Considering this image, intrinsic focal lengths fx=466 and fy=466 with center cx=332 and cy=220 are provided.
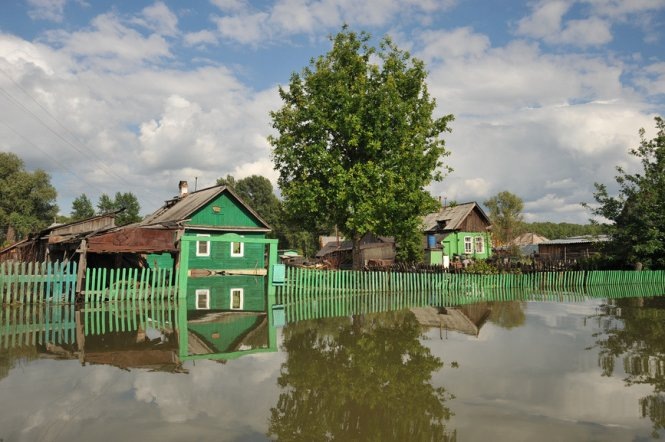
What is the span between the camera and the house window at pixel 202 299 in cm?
1664

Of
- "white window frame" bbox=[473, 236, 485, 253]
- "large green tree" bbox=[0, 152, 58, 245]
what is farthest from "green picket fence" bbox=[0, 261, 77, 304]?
"large green tree" bbox=[0, 152, 58, 245]

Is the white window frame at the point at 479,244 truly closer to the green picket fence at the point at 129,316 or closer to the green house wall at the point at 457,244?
the green house wall at the point at 457,244

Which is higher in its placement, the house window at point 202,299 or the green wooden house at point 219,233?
the green wooden house at point 219,233

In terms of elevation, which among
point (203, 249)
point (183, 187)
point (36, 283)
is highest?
point (183, 187)

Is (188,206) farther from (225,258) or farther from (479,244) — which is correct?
(479,244)

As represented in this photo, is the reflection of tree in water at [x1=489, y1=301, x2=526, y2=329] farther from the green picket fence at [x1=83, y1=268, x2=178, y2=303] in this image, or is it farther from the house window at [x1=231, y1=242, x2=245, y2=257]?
the house window at [x1=231, y1=242, x2=245, y2=257]

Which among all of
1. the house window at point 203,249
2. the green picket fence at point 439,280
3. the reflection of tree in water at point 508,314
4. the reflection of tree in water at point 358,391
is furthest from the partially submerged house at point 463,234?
the reflection of tree in water at point 358,391

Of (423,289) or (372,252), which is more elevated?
(372,252)

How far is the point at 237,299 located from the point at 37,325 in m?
7.76

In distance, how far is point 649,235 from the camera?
30.4m

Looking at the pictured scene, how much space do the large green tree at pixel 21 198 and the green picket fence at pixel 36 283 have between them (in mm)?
56987

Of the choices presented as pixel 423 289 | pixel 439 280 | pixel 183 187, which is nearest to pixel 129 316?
pixel 423 289

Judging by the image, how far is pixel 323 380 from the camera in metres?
7.93

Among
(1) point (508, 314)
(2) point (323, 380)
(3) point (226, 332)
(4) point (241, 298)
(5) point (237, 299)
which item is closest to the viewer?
(2) point (323, 380)
